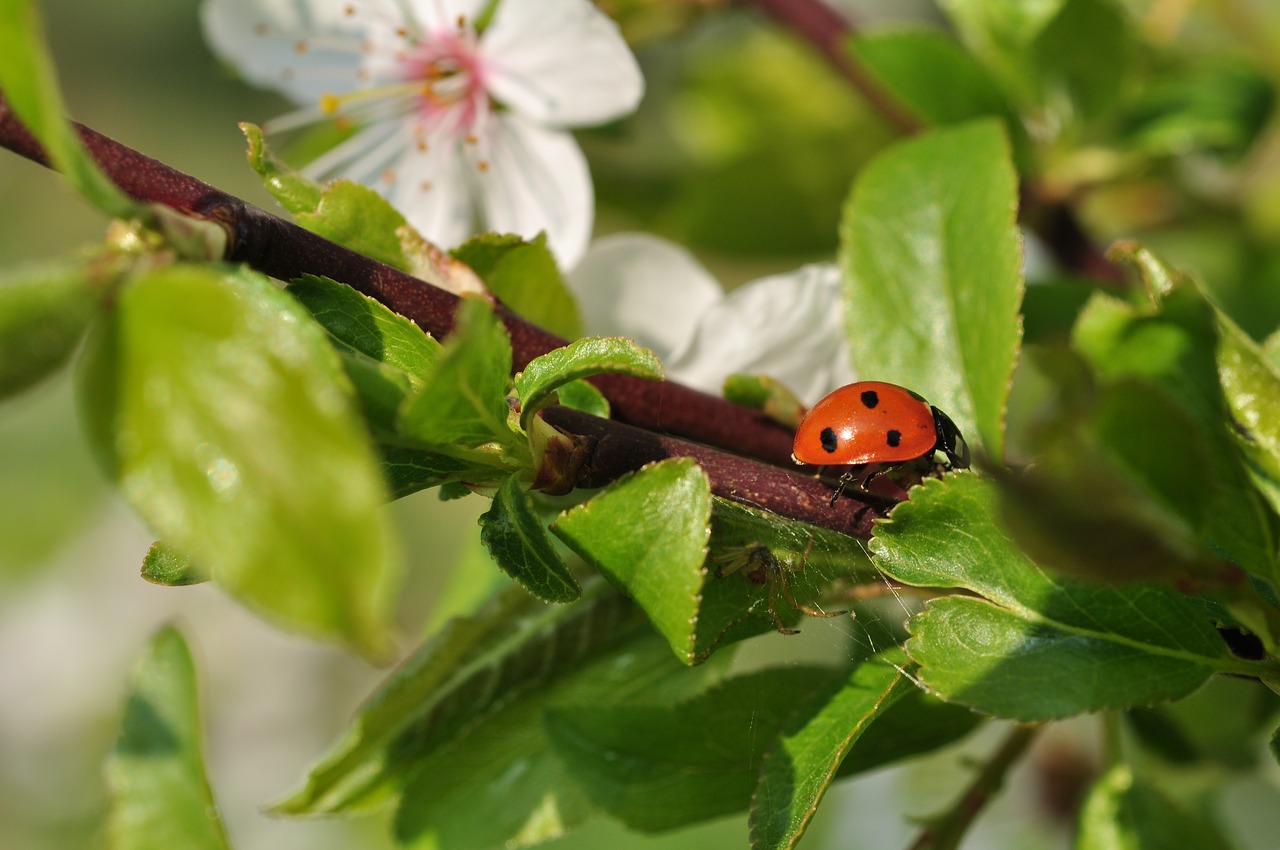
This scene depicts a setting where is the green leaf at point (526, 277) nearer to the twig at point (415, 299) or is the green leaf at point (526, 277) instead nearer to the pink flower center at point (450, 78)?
the twig at point (415, 299)

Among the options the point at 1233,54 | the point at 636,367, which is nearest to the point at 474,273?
the point at 636,367

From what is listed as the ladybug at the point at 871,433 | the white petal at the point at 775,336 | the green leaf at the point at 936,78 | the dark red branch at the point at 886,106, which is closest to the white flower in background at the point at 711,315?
the white petal at the point at 775,336

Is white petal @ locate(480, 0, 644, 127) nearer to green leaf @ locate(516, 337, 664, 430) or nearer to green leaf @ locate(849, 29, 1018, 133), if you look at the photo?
green leaf @ locate(849, 29, 1018, 133)

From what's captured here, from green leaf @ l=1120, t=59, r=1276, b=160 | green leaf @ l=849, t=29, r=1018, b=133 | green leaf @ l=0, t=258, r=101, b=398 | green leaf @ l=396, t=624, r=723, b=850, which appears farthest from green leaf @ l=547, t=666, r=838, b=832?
green leaf @ l=1120, t=59, r=1276, b=160

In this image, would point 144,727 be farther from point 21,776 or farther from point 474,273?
point 21,776

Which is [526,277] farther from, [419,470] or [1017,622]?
[1017,622]

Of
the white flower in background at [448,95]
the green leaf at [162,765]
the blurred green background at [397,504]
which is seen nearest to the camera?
A: the green leaf at [162,765]
